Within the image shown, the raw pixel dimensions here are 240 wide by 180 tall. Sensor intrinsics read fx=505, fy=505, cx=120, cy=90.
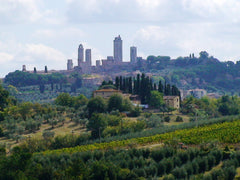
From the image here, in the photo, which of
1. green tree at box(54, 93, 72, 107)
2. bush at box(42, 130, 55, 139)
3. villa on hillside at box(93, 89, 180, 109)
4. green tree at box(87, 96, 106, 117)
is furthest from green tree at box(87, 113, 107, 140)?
green tree at box(54, 93, 72, 107)

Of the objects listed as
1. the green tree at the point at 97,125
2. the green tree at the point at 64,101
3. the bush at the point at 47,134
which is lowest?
the bush at the point at 47,134

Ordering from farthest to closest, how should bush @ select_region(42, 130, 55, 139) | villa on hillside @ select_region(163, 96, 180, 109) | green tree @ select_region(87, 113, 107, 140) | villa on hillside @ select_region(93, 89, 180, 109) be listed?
1. villa on hillside @ select_region(93, 89, 180, 109)
2. villa on hillside @ select_region(163, 96, 180, 109)
3. green tree @ select_region(87, 113, 107, 140)
4. bush @ select_region(42, 130, 55, 139)

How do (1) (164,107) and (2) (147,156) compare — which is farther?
(1) (164,107)

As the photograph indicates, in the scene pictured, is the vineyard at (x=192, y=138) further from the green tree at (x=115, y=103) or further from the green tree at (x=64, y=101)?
the green tree at (x=64, y=101)

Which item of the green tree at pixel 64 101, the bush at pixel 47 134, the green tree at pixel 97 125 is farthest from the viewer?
the green tree at pixel 64 101

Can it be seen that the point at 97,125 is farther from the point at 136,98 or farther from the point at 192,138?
the point at 136,98

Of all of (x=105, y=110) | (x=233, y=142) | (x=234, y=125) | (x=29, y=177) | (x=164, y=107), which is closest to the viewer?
(x=29, y=177)

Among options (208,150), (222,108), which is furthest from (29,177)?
(222,108)

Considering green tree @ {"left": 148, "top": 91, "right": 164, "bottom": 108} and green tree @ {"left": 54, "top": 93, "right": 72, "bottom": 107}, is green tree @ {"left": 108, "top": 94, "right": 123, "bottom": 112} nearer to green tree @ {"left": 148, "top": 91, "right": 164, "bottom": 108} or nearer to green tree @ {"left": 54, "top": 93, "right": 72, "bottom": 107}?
green tree @ {"left": 148, "top": 91, "right": 164, "bottom": 108}

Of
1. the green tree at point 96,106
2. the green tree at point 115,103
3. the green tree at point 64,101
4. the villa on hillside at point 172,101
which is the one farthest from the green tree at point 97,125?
the villa on hillside at point 172,101

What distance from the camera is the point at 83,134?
224 feet

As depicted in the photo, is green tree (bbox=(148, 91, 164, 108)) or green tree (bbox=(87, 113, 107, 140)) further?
green tree (bbox=(148, 91, 164, 108))

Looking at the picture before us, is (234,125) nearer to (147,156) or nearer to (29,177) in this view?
(147,156)

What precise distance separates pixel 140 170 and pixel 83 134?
28254 millimetres
